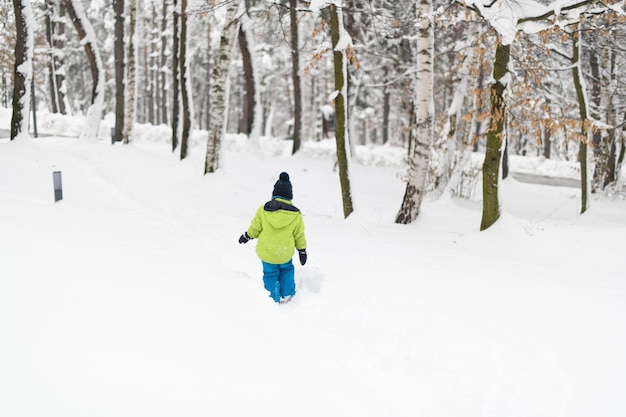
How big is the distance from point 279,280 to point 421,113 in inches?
204

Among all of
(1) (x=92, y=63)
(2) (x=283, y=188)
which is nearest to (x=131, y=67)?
(1) (x=92, y=63)

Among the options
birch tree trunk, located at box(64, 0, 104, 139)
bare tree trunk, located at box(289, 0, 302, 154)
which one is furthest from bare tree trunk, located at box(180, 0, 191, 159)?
birch tree trunk, located at box(64, 0, 104, 139)

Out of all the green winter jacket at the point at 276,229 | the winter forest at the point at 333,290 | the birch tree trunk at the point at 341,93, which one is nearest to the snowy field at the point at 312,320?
the winter forest at the point at 333,290

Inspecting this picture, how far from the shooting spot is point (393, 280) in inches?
245

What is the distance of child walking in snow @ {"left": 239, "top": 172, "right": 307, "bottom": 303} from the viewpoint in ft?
18.4

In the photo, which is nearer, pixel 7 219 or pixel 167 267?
pixel 167 267

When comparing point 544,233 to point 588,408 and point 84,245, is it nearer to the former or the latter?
point 588,408

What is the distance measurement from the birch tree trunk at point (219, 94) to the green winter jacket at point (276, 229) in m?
8.33

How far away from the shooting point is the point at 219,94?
44.2 feet

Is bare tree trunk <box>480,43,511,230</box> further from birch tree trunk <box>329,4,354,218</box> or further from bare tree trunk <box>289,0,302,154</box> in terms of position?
bare tree trunk <box>289,0,302,154</box>

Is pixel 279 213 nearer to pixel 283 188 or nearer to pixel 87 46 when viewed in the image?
pixel 283 188

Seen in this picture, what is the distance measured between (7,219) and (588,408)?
7.46m

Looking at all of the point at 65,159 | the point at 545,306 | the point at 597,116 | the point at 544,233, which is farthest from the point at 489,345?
the point at 597,116

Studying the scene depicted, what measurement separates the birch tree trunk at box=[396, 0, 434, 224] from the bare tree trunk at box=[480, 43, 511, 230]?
4.05 feet
